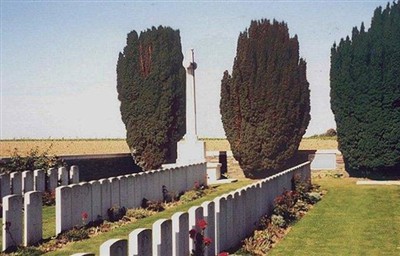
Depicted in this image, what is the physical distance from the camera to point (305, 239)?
10.5 m

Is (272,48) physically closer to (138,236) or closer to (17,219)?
(17,219)

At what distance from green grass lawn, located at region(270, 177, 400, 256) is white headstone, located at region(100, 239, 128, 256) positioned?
4584 mm

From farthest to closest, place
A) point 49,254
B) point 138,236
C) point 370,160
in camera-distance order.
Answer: point 370,160 < point 49,254 < point 138,236

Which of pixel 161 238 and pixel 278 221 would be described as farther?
→ pixel 278 221

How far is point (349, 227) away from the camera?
456 inches

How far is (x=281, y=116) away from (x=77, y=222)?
483 inches

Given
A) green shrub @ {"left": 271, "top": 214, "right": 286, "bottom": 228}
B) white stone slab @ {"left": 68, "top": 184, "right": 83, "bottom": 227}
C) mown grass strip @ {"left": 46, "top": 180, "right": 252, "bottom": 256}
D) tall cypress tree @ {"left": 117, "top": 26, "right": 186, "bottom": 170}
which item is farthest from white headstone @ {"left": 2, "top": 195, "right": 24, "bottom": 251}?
tall cypress tree @ {"left": 117, "top": 26, "right": 186, "bottom": 170}

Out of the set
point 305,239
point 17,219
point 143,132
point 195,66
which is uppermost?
point 195,66

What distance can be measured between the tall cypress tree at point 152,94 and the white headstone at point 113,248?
63.8 ft

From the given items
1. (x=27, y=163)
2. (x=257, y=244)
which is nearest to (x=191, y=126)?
(x=27, y=163)

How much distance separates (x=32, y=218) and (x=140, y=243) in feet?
16.0

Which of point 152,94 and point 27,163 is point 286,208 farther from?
point 152,94

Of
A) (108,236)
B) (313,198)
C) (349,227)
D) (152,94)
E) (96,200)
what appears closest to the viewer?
(108,236)

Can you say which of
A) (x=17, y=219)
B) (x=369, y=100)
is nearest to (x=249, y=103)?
(x=369, y=100)
